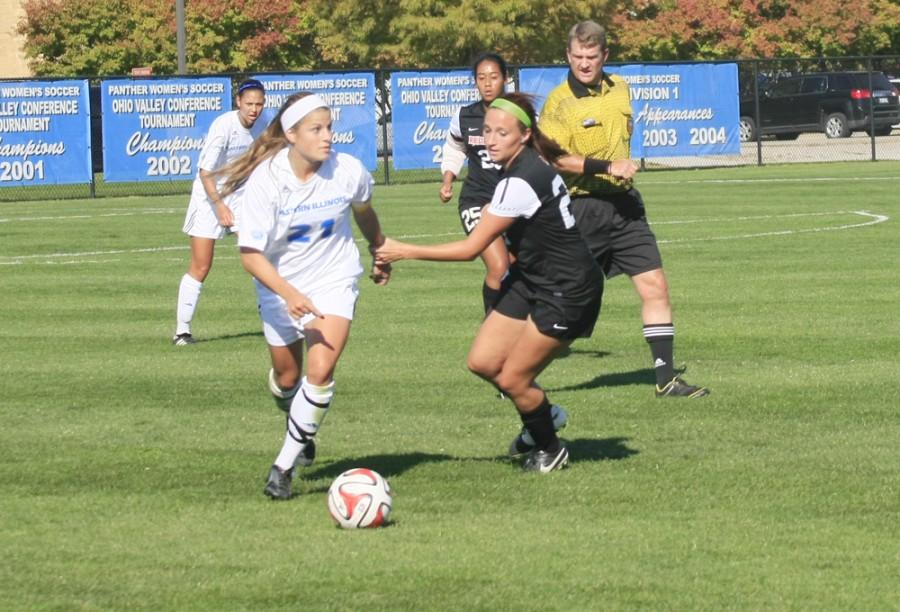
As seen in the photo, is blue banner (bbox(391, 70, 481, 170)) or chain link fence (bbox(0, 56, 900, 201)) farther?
blue banner (bbox(391, 70, 481, 170))

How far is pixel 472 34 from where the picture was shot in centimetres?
5181

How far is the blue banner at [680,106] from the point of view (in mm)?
37719

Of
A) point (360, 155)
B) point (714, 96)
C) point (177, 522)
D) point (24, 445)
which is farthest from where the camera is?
point (714, 96)

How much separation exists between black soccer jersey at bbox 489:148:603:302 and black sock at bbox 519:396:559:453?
0.62m

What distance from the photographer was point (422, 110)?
36688 mm

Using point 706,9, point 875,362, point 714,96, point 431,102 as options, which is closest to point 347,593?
point 875,362

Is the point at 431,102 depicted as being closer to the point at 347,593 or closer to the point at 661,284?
the point at 661,284

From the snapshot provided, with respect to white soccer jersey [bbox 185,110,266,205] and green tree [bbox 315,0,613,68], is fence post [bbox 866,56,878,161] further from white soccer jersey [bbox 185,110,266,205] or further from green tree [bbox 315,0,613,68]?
white soccer jersey [bbox 185,110,266,205]

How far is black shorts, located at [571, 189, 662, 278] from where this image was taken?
10.7 metres

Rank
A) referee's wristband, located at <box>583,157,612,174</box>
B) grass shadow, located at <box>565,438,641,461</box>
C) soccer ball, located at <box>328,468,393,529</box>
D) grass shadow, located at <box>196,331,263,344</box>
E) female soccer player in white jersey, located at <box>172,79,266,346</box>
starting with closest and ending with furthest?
soccer ball, located at <box>328,468,393,529</box>, grass shadow, located at <box>565,438,641,461</box>, referee's wristband, located at <box>583,157,612,174</box>, female soccer player in white jersey, located at <box>172,79,266,346</box>, grass shadow, located at <box>196,331,263,344</box>

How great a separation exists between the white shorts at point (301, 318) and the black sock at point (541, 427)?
105cm

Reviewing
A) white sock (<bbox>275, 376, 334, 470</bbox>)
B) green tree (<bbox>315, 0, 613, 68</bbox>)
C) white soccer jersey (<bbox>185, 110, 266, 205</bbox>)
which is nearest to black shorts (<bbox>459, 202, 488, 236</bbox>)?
white soccer jersey (<bbox>185, 110, 266, 205</bbox>)

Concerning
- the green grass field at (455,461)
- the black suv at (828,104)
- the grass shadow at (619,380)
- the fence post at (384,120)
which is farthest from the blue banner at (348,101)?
the grass shadow at (619,380)

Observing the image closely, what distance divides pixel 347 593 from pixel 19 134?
1123 inches
